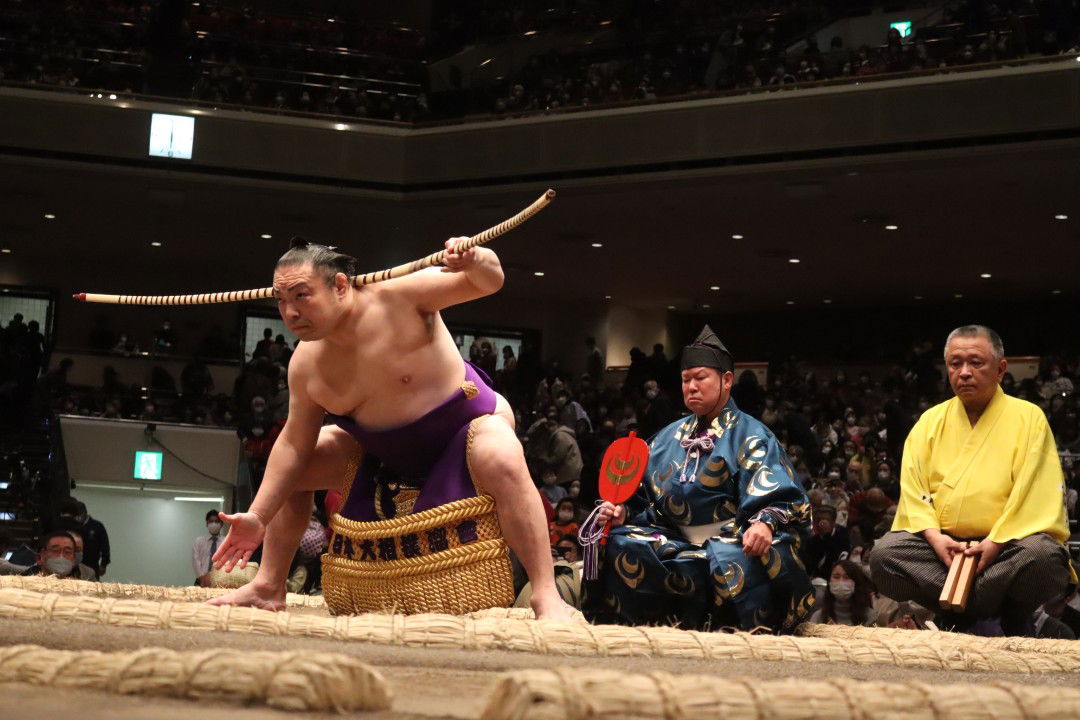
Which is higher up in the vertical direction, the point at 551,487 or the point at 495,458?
the point at 495,458

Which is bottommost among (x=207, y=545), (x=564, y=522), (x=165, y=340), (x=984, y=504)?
(x=207, y=545)

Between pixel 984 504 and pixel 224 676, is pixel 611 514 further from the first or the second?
pixel 224 676

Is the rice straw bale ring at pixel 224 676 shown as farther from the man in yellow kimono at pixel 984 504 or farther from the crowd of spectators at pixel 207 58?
the crowd of spectators at pixel 207 58

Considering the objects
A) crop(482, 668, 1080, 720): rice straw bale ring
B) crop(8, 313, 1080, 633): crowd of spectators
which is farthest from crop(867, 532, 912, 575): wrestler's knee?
crop(482, 668, 1080, 720): rice straw bale ring

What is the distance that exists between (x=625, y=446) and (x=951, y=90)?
592cm

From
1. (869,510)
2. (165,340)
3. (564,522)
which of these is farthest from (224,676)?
(165,340)

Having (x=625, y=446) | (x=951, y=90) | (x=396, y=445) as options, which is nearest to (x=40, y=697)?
(x=396, y=445)

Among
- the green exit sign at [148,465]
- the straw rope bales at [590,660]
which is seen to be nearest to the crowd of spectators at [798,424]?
the green exit sign at [148,465]

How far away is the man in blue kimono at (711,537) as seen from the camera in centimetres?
264

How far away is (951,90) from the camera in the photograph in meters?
7.84

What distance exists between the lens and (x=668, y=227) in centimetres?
1002

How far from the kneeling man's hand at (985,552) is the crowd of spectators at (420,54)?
5.92m

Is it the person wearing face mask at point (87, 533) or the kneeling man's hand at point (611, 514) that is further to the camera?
the person wearing face mask at point (87, 533)

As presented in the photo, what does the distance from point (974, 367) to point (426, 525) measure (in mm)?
1308
